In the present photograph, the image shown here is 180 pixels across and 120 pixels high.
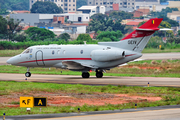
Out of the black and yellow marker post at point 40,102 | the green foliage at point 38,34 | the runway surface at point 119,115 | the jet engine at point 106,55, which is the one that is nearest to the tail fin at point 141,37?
the jet engine at point 106,55

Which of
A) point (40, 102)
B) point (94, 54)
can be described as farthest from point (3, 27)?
point (40, 102)

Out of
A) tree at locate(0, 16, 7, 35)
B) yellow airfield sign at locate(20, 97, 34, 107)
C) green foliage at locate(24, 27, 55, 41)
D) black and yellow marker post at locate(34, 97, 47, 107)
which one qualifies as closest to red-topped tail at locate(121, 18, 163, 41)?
black and yellow marker post at locate(34, 97, 47, 107)

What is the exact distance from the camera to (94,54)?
3922 cm

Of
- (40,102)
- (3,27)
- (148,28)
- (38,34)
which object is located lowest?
(40,102)

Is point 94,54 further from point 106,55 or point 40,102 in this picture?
point 40,102

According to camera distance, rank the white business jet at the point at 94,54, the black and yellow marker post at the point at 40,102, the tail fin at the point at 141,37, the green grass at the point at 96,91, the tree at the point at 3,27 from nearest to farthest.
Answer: the black and yellow marker post at the point at 40,102, the green grass at the point at 96,91, the tail fin at the point at 141,37, the white business jet at the point at 94,54, the tree at the point at 3,27

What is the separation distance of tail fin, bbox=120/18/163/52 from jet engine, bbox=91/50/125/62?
1360 millimetres

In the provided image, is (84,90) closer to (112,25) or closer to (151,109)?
(151,109)

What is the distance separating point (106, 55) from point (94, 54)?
135 cm

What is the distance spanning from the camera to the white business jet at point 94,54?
38375 mm

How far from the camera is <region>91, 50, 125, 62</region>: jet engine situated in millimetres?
38188

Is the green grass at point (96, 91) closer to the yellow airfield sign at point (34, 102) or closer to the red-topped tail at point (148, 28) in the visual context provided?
the yellow airfield sign at point (34, 102)

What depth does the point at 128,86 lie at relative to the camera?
32.3m

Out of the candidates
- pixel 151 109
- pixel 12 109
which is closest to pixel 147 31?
pixel 151 109
